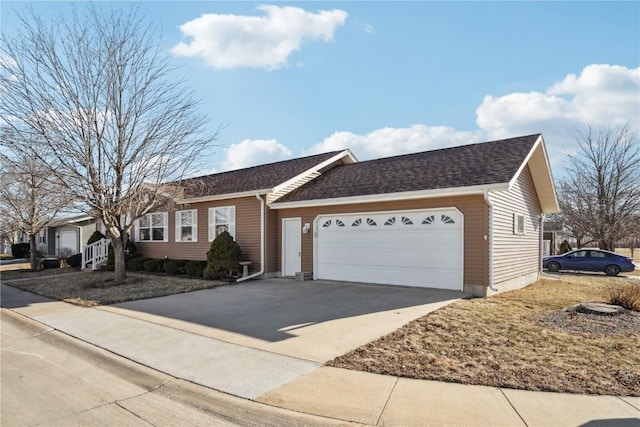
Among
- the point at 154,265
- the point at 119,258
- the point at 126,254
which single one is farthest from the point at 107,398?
the point at 126,254

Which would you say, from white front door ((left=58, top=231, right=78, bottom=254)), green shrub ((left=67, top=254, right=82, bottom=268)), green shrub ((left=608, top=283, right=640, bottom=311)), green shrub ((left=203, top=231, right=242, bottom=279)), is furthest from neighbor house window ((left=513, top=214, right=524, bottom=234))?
white front door ((left=58, top=231, right=78, bottom=254))

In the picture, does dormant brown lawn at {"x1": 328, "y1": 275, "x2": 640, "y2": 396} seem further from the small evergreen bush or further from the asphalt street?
the small evergreen bush

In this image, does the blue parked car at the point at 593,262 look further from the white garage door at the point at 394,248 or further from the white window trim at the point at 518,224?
the white garage door at the point at 394,248

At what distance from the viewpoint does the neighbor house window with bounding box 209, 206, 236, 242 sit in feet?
51.4

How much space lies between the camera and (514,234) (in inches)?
491

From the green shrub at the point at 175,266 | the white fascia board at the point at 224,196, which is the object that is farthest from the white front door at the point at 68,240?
the white fascia board at the point at 224,196

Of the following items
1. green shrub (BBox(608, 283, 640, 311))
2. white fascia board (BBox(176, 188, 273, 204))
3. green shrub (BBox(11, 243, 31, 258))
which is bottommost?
green shrub (BBox(11, 243, 31, 258))

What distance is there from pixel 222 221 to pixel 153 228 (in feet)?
18.1

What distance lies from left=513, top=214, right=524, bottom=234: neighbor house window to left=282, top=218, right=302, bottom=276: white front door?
7.18 meters

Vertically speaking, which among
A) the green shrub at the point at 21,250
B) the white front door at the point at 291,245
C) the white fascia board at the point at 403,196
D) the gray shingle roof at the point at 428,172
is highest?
the gray shingle roof at the point at 428,172

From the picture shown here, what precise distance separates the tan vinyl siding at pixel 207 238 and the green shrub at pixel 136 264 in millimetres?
756

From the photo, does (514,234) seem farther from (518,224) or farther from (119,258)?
(119,258)

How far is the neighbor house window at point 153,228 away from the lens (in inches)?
742

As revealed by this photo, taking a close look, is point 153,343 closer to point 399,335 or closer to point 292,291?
point 399,335
